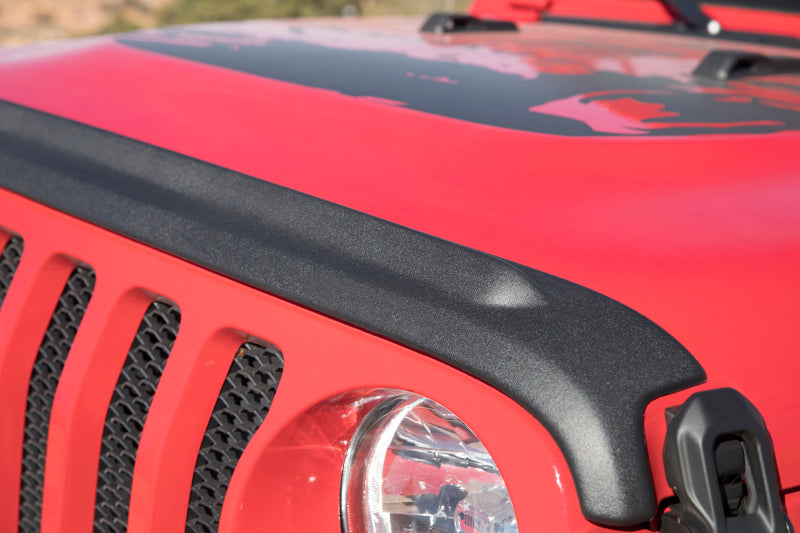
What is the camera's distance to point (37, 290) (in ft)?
4.54

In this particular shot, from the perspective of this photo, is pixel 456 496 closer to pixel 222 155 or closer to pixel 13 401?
pixel 222 155

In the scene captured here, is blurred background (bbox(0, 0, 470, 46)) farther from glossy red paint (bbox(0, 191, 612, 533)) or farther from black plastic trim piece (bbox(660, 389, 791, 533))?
black plastic trim piece (bbox(660, 389, 791, 533))

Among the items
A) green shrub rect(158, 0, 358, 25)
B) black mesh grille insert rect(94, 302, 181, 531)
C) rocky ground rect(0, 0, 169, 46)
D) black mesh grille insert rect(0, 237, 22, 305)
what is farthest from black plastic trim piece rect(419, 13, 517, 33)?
rocky ground rect(0, 0, 169, 46)

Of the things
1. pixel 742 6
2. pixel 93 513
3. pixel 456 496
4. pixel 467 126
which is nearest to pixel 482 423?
pixel 456 496

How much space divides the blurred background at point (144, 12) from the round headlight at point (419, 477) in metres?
19.4

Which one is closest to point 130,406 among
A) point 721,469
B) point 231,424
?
point 231,424

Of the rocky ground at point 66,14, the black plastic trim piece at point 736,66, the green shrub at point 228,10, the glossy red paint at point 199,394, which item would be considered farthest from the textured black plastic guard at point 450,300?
the rocky ground at point 66,14

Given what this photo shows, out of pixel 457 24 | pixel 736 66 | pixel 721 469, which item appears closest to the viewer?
pixel 721 469

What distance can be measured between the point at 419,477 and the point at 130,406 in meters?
0.46

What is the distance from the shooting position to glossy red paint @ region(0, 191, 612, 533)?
0.91 meters

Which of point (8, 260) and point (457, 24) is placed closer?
point (8, 260)

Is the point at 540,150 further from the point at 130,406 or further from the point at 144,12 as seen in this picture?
the point at 144,12

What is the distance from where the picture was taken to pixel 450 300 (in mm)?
947

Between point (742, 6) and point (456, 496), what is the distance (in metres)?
2.13
